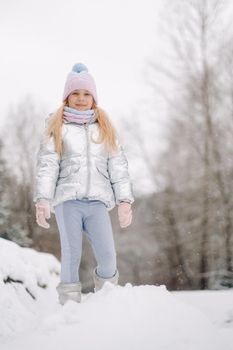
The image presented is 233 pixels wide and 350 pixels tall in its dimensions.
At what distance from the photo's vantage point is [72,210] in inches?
132

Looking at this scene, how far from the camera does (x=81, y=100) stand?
362 cm

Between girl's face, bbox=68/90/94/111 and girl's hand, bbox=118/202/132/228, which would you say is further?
girl's face, bbox=68/90/94/111

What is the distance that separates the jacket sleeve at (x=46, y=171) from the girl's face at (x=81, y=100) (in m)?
0.38

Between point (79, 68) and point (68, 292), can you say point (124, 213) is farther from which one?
point (79, 68)

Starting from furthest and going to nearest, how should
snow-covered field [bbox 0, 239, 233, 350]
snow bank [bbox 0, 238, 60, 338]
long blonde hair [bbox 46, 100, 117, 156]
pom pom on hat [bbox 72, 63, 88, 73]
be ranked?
1. pom pom on hat [bbox 72, 63, 88, 73]
2. snow bank [bbox 0, 238, 60, 338]
3. long blonde hair [bbox 46, 100, 117, 156]
4. snow-covered field [bbox 0, 239, 233, 350]

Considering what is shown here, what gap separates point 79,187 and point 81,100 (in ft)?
2.36

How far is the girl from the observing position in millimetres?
3342

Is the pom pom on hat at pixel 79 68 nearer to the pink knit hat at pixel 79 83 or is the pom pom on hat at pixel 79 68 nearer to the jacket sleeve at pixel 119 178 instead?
the pink knit hat at pixel 79 83

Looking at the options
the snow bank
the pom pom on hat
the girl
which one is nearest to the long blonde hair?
the girl

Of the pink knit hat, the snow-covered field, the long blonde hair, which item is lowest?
the snow-covered field

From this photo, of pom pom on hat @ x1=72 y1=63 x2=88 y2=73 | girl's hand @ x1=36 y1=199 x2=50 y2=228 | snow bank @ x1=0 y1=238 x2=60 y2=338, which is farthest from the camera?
pom pom on hat @ x1=72 y1=63 x2=88 y2=73

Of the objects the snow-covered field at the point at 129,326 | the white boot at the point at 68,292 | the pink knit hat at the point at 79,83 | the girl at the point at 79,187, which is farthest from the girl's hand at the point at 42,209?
the pink knit hat at the point at 79,83

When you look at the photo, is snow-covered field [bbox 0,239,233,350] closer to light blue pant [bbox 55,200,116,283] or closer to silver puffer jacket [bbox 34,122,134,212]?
light blue pant [bbox 55,200,116,283]

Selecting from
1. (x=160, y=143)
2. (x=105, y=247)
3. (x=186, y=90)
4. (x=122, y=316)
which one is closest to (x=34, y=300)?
(x=105, y=247)
